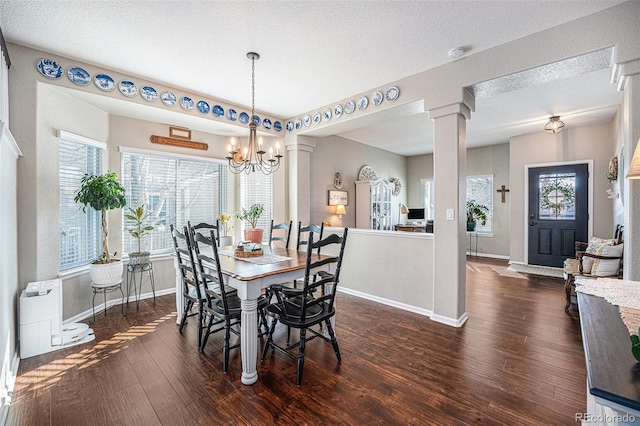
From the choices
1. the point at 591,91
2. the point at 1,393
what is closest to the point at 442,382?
the point at 1,393

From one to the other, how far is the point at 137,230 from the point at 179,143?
142 cm

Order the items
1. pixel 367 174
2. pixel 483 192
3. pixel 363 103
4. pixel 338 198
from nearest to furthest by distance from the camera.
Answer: pixel 363 103 < pixel 338 198 < pixel 367 174 < pixel 483 192

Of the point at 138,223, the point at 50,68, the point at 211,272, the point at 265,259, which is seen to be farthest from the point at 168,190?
the point at 265,259

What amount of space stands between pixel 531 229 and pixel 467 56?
4.52 meters

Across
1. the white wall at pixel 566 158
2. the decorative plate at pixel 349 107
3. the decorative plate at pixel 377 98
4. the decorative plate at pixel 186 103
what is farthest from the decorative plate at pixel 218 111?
the white wall at pixel 566 158

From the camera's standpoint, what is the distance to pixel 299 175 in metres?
4.77

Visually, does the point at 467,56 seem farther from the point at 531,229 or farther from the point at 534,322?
the point at 531,229

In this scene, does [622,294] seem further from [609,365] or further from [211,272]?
[211,272]

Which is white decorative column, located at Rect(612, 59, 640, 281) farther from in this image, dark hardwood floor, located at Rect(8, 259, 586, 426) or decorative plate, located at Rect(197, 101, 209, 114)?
decorative plate, located at Rect(197, 101, 209, 114)

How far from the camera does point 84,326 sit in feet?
9.58

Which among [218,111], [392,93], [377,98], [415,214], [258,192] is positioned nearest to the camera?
[392,93]

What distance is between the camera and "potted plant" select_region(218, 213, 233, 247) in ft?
14.6

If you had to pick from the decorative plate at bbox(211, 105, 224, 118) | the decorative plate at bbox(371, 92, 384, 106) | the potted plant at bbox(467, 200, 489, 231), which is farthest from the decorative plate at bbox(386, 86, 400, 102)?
the potted plant at bbox(467, 200, 489, 231)

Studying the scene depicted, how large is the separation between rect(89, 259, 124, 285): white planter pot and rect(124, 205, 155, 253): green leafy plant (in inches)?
22.2
